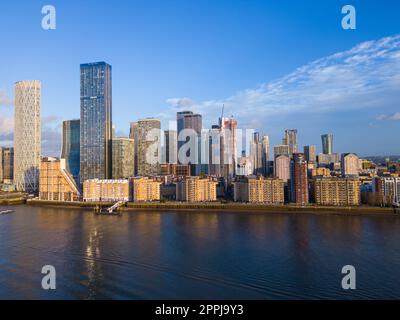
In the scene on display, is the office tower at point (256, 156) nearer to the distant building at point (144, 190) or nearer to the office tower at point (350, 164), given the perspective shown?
the office tower at point (350, 164)

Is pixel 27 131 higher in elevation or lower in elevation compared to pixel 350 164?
higher

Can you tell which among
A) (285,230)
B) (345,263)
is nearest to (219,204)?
(285,230)

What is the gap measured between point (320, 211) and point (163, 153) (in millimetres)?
29558

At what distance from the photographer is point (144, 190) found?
78.0 feet

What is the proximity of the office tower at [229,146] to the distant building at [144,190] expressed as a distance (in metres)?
12.6

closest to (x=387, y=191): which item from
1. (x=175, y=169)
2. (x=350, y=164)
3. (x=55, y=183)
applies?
(x=350, y=164)

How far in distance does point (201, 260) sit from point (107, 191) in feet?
57.5

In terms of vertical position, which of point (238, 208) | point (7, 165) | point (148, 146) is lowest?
point (238, 208)

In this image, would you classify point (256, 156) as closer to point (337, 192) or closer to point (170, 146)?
point (170, 146)

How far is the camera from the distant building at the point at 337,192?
2002 cm

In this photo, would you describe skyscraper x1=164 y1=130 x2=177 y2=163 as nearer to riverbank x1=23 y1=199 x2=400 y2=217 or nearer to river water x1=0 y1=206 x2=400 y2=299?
riverbank x1=23 y1=199 x2=400 y2=217

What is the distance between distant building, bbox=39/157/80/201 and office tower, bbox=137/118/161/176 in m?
14.6

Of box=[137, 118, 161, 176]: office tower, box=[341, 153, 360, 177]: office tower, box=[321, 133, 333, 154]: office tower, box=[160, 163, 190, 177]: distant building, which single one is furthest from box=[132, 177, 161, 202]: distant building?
box=[321, 133, 333, 154]: office tower

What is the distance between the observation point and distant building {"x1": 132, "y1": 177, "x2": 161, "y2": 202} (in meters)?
23.4
